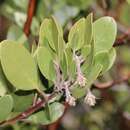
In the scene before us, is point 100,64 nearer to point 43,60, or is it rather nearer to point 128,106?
point 43,60

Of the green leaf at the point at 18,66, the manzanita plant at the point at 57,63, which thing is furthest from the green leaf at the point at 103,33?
the green leaf at the point at 18,66

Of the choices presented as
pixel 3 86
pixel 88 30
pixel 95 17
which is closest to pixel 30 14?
pixel 3 86

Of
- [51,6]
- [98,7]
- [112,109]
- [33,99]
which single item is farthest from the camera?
[112,109]

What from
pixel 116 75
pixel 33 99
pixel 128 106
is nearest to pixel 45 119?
pixel 33 99

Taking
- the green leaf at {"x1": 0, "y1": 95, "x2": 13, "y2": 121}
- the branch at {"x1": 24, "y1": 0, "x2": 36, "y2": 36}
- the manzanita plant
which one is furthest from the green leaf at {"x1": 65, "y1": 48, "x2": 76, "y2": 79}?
the branch at {"x1": 24, "y1": 0, "x2": 36, "y2": 36}

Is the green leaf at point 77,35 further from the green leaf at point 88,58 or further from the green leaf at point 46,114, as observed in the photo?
the green leaf at point 46,114
